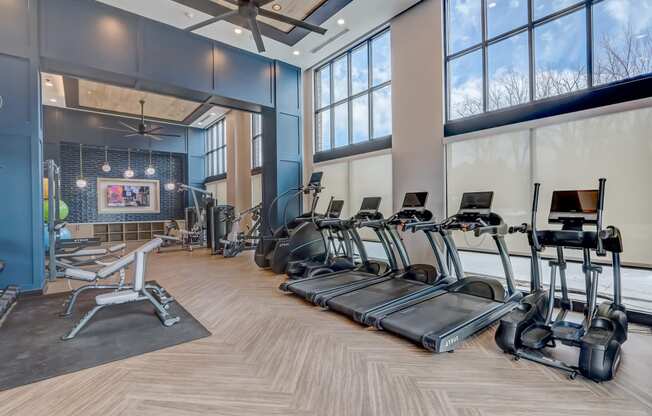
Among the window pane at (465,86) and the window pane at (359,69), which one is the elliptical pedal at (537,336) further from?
the window pane at (359,69)

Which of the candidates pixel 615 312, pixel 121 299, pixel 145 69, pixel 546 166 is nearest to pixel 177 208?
pixel 145 69

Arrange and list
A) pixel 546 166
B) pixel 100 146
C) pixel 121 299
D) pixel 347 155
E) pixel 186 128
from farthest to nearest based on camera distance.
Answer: pixel 186 128 < pixel 100 146 < pixel 347 155 < pixel 546 166 < pixel 121 299

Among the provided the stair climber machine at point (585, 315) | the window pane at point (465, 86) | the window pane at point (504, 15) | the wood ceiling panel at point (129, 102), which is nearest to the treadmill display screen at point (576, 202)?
the stair climber machine at point (585, 315)

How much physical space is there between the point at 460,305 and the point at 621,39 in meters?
3.64

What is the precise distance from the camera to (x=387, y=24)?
6332mm

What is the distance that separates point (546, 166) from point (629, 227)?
3.75 feet

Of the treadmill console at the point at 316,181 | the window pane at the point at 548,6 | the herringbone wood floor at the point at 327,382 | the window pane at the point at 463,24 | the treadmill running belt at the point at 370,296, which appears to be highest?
the window pane at the point at 463,24

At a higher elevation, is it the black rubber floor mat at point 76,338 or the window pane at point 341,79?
the window pane at point 341,79

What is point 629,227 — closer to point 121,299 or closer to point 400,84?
point 400,84

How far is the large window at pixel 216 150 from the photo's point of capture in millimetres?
12703

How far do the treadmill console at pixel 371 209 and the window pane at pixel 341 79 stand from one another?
3.29 metres

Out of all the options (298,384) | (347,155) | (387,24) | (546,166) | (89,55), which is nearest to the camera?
(298,384)

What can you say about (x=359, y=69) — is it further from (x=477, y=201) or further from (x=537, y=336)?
(x=537, y=336)

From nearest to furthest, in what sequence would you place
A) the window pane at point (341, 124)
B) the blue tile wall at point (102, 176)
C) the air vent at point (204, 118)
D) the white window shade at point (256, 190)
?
the window pane at point (341, 124) → the white window shade at point (256, 190) → the blue tile wall at point (102, 176) → the air vent at point (204, 118)
